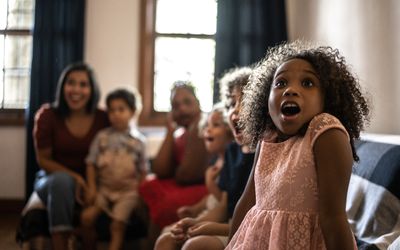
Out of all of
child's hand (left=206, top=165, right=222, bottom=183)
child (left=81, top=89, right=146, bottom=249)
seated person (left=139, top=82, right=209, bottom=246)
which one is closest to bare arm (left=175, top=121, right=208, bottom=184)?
seated person (left=139, top=82, right=209, bottom=246)

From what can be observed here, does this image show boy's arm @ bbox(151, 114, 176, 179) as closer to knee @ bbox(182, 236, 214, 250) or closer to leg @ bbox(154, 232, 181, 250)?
leg @ bbox(154, 232, 181, 250)

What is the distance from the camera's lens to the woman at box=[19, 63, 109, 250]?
87.8 inches

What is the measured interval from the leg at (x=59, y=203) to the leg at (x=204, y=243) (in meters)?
1.03

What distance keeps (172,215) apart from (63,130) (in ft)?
2.69

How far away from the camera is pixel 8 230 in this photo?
333 centimetres

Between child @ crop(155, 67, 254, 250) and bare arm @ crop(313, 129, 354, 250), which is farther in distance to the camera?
child @ crop(155, 67, 254, 250)

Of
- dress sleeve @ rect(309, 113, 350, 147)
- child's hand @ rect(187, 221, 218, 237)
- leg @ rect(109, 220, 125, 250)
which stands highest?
dress sleeve @ rect(309, 113, 350, 147)

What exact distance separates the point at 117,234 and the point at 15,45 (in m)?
2.39

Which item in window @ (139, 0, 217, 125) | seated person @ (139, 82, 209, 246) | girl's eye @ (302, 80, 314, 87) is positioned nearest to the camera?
girl's eye @ (302, 80, 314, 87)

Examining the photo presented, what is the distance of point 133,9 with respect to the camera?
3801 mm

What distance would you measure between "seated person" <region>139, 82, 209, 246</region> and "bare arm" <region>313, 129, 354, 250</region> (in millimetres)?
1309

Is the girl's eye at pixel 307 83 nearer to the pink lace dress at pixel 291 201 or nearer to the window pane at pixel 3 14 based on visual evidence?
the pink lace dress at pixel 291 201

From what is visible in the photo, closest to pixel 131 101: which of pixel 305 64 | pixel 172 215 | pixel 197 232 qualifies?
pixel 172 215

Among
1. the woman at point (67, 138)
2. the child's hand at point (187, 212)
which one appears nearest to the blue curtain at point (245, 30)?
the woman at point (67, 138)
